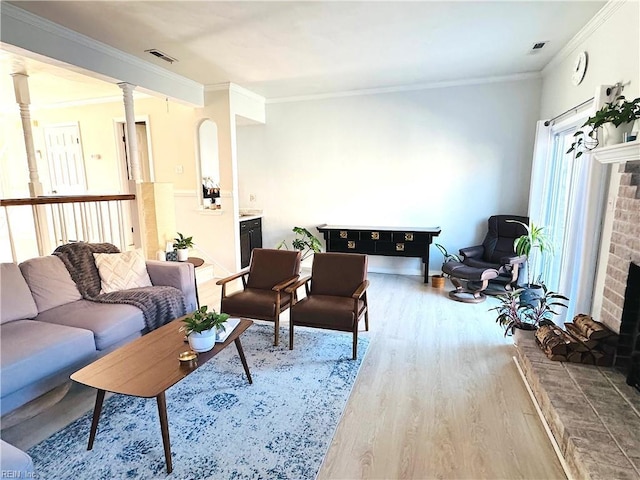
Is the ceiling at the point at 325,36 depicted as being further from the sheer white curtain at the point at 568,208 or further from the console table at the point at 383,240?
the console table at the point at 383,240

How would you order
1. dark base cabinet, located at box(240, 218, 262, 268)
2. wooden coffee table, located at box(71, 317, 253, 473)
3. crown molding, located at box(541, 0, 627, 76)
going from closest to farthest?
wooden coffee table, located at box(71, 317, 253, 473) < crown molding, located at box(541, 0, 627, 76) < dark base cabinet, located at box(240, 218, 262, 268)

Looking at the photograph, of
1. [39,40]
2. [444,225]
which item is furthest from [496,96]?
[39,40]

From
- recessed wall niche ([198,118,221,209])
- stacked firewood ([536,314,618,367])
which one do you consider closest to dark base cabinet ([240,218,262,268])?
recessed wall niche ([198,118,221,209])

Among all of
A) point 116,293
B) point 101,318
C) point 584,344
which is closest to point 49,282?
point 116,293

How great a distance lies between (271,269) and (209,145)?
3310 mm

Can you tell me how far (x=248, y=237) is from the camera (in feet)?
17.8

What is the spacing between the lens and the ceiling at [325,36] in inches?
104

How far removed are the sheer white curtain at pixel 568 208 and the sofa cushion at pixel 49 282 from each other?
13.2 feet

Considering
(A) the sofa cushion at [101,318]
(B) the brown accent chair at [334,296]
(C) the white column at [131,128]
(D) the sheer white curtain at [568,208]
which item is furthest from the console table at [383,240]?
(A) the sofa cushion at [101,318]

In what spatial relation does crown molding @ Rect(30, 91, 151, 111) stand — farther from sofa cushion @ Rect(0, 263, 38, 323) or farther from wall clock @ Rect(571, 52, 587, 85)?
wall clock @ Rect(571, 52, 587, 85)

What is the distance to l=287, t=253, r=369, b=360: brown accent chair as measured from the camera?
271cm

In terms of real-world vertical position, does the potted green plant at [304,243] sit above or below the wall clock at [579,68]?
below

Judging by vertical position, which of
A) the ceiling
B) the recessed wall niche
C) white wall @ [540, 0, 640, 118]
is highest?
the ceiling

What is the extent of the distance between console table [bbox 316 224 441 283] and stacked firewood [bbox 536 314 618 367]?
2.38 m
